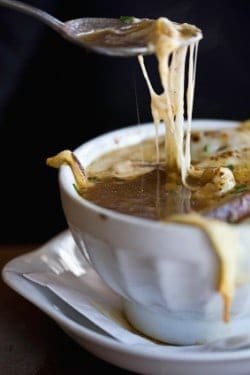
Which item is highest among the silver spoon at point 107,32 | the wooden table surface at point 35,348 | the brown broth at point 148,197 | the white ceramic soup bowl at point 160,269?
the silver spoon at point 107,32

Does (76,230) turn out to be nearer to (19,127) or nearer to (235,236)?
(235,236)

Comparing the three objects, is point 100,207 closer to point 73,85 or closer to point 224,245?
point 224,245

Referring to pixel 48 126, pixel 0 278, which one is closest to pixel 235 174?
pixel 0 278

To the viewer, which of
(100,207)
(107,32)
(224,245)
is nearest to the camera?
(224,245)

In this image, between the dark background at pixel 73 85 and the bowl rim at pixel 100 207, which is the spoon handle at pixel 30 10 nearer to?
the bowl rim at pixel 100 207

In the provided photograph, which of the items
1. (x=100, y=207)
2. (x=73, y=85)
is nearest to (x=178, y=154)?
(x=100, y=207)

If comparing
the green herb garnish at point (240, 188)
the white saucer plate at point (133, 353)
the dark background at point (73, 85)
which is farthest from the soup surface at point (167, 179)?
the dark background at point (73, 85)
